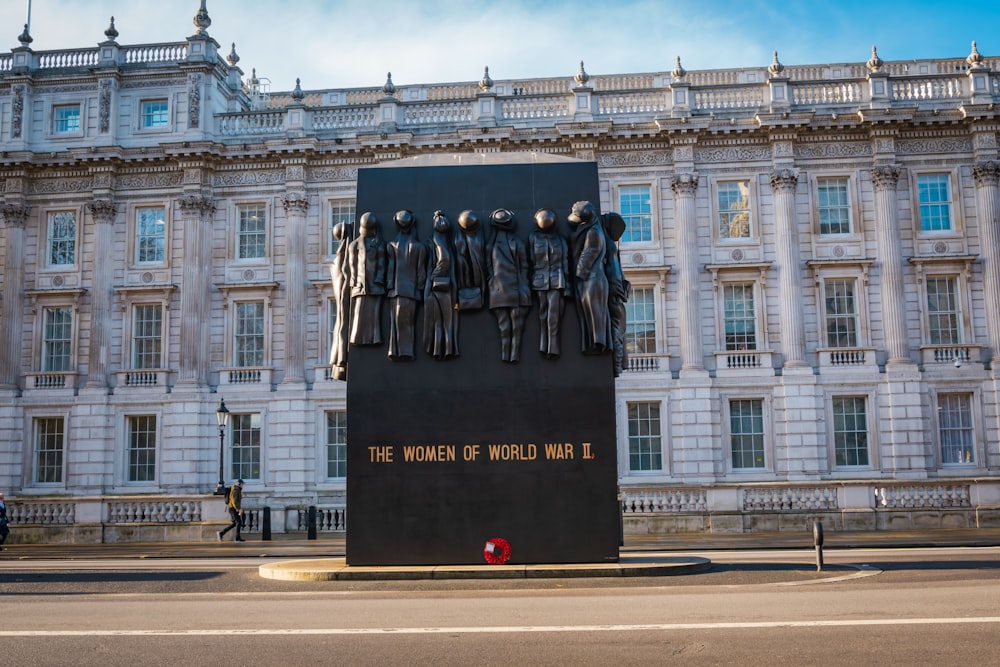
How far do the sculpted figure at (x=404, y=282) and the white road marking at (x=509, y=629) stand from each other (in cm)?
726

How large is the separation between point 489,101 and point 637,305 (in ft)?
33.0

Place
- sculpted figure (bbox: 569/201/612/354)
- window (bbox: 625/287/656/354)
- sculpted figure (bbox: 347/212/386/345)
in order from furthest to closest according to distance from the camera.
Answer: window (bbox: 625/287/656/354), sculpted figure (bbox: 347/212/386/345), sculpted figure (bbox: 569/201/612/354)

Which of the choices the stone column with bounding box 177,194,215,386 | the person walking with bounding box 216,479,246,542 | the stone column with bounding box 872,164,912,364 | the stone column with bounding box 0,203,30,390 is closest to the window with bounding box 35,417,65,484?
the stone column with bounding box 0,203,30,390

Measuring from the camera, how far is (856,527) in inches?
1205

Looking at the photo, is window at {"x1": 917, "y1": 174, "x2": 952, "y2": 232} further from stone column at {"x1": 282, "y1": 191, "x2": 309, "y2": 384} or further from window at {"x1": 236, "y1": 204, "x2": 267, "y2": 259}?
window at {"x1": 236, "y1": 204, "x2": 267, "y2": 259}

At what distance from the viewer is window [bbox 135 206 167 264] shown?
131ft

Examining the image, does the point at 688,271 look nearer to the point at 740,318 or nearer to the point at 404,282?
the point at 740,318

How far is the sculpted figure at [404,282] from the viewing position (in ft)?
56.1

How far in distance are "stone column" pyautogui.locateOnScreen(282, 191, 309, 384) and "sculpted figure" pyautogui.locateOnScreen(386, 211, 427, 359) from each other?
21.8 metres

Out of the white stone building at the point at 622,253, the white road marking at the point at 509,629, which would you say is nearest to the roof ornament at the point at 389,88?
the white stone building at the point at 622,253

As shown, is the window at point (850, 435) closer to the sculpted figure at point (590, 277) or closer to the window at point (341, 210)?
the window at point (341, 210)

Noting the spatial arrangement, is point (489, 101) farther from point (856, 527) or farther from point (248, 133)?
point (856, 527)

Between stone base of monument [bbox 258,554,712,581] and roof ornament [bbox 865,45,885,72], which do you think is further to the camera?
roof ornament [bbox 865,45,885,72]

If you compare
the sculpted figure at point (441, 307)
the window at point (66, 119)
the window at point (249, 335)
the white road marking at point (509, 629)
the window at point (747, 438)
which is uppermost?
the window at point (66, 119)
